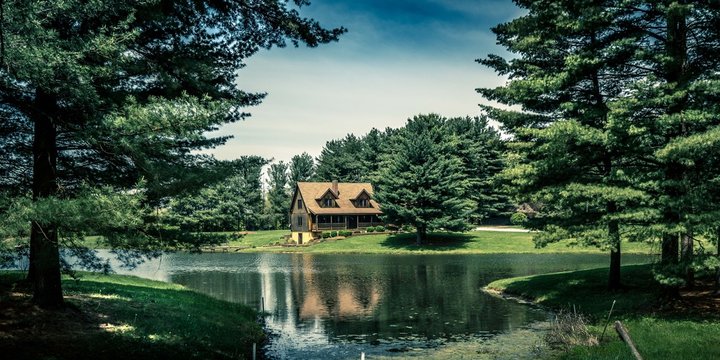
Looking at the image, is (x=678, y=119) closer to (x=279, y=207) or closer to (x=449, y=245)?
(x=449, y=245)

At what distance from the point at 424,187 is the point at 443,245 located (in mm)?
7439

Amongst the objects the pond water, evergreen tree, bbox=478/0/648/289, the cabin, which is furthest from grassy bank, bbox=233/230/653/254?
evergreen tree, bbox=478/0/648/289

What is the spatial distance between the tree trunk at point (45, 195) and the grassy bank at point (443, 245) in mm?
46058

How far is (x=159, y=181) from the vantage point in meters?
11.7

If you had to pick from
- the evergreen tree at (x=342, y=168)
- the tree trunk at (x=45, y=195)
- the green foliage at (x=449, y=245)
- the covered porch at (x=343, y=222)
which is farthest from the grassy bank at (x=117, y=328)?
the evergreen tree at (x=342, y=168)

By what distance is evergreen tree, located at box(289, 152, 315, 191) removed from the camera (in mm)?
127312

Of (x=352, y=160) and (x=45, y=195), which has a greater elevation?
(x=352, y=160)

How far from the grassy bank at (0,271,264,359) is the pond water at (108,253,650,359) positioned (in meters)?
1.80

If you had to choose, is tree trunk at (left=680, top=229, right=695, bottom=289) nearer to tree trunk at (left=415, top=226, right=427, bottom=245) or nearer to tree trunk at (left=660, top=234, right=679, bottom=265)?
tree trunk at (left=660, top=234, right=679, bottom=265)

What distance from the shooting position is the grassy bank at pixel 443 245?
56500mm

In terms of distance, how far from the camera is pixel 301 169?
423 feet

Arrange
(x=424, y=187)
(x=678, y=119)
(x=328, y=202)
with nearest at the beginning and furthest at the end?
1. (x=678, y=119)
2. (x=424, y=187)
3. (x=328, y=202)

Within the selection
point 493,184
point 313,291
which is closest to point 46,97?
point 493,184

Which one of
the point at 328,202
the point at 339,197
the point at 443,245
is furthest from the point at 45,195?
the point at 339,197
